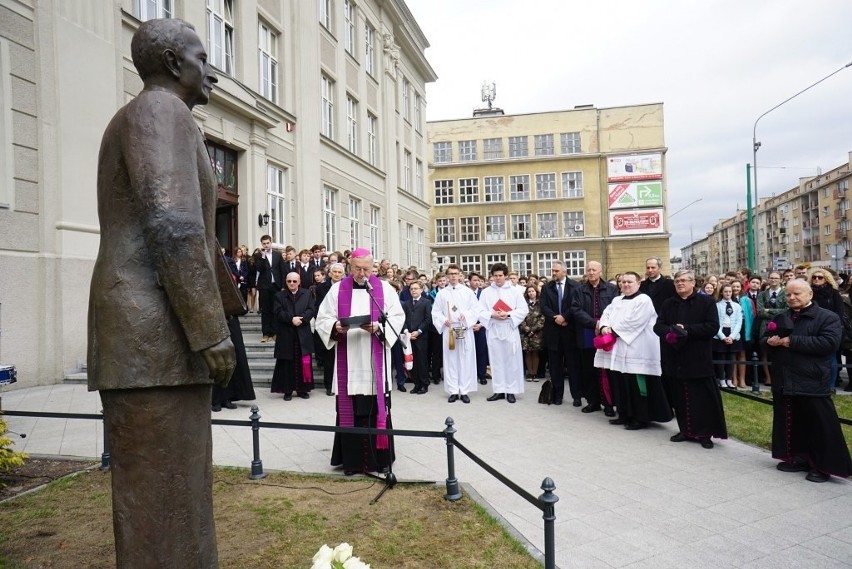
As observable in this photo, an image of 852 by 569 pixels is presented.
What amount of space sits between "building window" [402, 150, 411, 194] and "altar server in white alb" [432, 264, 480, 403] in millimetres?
21354

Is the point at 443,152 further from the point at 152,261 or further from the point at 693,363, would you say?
the point at 152,261

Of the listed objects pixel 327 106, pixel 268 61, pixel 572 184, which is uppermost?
pixel 572 184

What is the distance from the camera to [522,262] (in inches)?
2057

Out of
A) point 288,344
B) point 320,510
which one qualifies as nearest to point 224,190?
point 288,344

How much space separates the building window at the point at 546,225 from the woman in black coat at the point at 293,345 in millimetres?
44109

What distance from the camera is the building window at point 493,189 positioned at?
175ft

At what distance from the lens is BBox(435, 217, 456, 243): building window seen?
54.4m

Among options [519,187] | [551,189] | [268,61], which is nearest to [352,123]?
[268,61]

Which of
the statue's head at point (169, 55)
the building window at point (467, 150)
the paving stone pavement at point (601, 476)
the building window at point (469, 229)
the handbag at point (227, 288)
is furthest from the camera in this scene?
the building window at point (467, 150)

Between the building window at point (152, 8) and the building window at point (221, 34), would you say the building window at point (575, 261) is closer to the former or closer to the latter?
the building window at point (221, 34)

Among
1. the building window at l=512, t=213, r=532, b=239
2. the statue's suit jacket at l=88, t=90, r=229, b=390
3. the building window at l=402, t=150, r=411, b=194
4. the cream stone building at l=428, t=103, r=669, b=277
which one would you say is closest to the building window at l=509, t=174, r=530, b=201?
the cream stone building at l=428, t=103, r=669, b=277

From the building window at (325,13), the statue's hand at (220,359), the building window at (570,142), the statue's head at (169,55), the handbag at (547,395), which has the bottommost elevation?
the handbag at (547,395)

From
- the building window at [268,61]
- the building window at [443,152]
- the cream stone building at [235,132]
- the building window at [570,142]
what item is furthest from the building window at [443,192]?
the building window at [268,61]

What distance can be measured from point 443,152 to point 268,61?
37529mm
